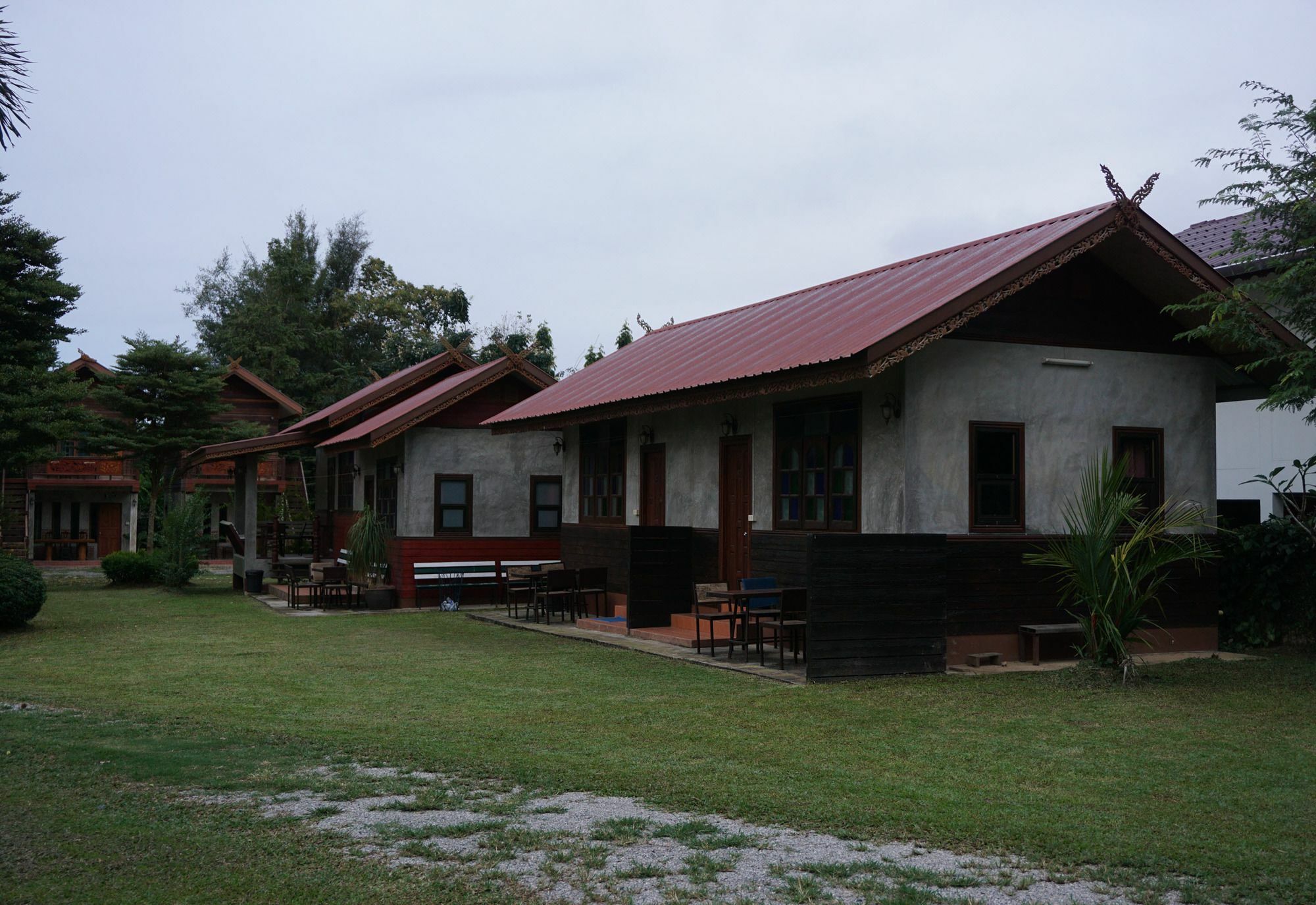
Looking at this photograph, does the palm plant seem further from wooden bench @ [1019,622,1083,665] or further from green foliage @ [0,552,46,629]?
green foliage @ [0,552,46,629]

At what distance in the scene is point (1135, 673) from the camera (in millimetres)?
11375

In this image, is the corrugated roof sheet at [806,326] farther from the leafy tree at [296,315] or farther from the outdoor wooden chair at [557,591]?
the leafy tree at [296,315]

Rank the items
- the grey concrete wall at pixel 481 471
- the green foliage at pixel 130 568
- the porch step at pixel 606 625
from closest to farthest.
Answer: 1. the porch step at pixel 606 625
2. the grey concrete wall at pixel 481 471
3. the green foliage at pixel 130 568

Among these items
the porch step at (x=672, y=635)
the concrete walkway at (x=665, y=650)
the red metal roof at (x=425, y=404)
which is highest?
the red metal roof at (x=425, y=404)

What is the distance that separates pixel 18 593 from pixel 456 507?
7.69 metres

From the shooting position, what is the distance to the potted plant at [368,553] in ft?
73.6

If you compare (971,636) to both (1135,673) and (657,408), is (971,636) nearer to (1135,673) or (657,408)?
(1135,673)

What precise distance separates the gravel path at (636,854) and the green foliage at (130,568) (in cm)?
2339

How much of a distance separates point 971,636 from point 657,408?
4906mm

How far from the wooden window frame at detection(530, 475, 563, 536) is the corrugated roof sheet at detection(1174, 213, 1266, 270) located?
11675 millimetres

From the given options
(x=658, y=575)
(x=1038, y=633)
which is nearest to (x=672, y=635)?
(x=658, y=575)

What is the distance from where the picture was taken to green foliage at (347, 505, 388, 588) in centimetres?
2247

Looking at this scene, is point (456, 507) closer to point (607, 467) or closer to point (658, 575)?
point (607, 467)

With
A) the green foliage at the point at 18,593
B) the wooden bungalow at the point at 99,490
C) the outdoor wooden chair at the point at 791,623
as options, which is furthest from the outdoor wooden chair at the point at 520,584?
the wooden bungalow at the point at 99,490
